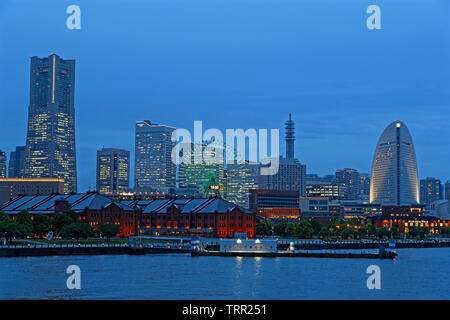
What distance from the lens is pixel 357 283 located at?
92250 mm

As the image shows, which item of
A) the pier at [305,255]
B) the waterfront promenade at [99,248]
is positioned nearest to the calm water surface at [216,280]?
the waterfront promenade at [99,248]

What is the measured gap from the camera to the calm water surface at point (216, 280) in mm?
78438

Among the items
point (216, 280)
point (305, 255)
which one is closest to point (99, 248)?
point (305, 255)

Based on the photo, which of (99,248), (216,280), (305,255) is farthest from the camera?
(99,248)

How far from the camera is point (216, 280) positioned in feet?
307

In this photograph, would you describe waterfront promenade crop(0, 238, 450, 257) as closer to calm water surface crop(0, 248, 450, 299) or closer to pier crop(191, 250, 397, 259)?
pier crop(191, 250, 397, 259)

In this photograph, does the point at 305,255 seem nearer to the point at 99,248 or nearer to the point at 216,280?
the point at 99,248

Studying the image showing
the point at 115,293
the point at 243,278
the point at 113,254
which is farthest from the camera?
the point at 113,254
